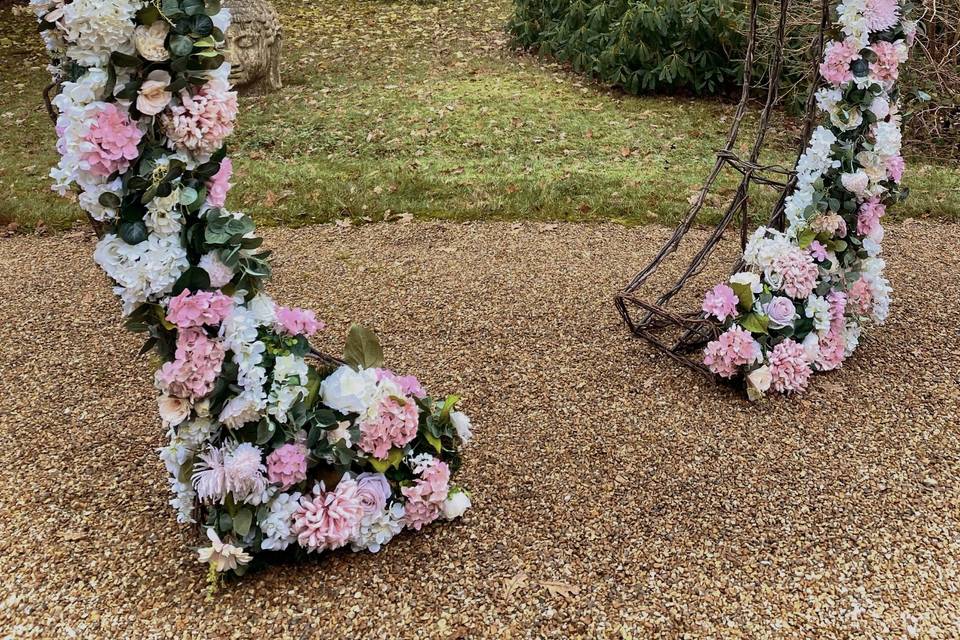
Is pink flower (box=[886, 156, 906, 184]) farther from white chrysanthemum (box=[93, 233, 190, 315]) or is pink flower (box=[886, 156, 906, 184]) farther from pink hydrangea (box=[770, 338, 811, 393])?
white chrysanthemum (box=[93, 233, 190, 315])

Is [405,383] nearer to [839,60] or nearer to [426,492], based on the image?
[426,492]

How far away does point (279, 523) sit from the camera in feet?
7.32

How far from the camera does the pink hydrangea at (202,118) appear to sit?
6.21 ft

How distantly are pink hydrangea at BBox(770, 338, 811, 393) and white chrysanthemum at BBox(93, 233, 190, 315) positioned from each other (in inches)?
89.7

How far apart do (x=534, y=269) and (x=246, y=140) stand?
3424 millimetres

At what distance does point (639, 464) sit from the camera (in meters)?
2.85

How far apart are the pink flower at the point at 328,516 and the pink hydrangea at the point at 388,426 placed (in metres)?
0.12

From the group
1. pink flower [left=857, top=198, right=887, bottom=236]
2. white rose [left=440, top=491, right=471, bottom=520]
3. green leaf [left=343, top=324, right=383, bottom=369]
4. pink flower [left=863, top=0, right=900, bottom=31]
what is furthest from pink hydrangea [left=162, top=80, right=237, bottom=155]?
pink flower [left=857, top=198, right=887, bottom=236]

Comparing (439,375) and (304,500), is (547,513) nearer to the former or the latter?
(304,500)

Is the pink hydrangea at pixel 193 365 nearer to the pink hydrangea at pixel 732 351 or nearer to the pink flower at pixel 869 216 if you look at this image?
the pink hydrangea at pixel 732 351

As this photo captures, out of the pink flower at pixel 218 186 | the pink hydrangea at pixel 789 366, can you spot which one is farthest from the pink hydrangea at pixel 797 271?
the pink flower at pixel 218 186

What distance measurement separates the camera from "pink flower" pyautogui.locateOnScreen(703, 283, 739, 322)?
3.20 metres

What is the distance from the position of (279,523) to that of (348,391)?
1.37 ft

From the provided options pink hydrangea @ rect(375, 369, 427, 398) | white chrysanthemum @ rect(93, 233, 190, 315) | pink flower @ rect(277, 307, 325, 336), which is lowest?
pink hydrangea @ rect(375, 369, 427, 398)
